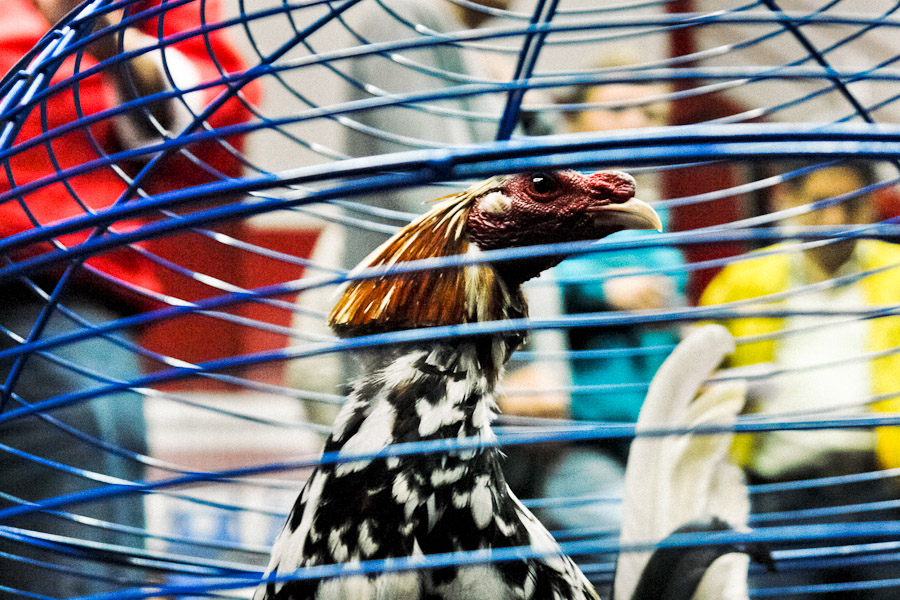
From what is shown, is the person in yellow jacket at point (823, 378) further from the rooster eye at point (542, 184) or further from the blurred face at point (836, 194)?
the rooster eye at point (542, 184)

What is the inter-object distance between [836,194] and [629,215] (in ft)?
3.68

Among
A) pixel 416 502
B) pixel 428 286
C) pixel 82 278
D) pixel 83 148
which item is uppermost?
pixel 83 148

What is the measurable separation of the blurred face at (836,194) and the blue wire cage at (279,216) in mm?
152

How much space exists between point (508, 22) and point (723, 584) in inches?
46.5

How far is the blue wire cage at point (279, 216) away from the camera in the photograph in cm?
35

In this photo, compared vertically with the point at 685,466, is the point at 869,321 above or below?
above

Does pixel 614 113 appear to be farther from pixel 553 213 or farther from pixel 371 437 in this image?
pixel 371 437

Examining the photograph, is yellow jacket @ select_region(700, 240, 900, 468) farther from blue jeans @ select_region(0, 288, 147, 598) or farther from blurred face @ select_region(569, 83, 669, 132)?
blue jeans @ select_region(0, 288, 147, 598)

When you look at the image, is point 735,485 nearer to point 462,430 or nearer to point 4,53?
point 462,430

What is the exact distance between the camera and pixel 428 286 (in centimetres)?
54

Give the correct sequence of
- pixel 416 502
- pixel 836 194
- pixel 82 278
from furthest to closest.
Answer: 1. pixel 836 194
2. pixel 82 278
3. pixel 416 502

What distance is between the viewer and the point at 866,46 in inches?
86.0

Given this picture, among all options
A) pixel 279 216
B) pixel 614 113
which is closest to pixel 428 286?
pixel 614 113

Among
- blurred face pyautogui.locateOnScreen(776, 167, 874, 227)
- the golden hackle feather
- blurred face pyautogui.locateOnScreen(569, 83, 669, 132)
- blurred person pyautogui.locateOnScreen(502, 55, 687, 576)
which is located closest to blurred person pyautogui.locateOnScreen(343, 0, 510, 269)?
blurred person pyautogui.locateOnScreen(502, 55, 687, 576)
